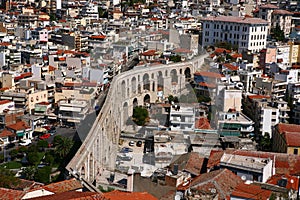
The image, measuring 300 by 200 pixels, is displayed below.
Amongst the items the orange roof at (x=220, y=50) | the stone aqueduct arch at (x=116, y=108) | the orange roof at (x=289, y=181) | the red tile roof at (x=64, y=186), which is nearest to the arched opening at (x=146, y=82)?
the stone aqueduct arch at (x=116, y=108)

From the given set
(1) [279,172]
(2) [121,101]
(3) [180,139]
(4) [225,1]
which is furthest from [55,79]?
(4) [225,1]

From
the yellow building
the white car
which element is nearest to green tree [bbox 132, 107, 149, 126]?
the white car

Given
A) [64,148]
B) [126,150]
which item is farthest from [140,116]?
[64,148]

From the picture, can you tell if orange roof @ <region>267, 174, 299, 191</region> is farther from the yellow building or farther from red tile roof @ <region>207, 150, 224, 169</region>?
the yellow building

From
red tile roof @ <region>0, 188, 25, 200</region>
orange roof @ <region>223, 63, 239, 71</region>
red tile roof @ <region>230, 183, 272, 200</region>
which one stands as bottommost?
red tile roof @ <region>230, 183, 272, 200</region>

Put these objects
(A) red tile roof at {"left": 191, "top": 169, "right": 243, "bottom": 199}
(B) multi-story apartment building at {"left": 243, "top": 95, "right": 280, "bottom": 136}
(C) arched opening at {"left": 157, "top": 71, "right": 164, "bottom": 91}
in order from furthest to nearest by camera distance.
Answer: (C) arched opening at {"left": 157, "top": 71, "right": 164, "bottom": 91}
(B) multi-story apartment building at {"left": 243, "top": 95, "right": 280, "bottom": 136}
(A) red tile roof at {"left": 191, "top": 169, "right": 243, "bottom": 199}

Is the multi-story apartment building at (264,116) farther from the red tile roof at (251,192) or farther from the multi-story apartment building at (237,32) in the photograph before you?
the multi-story apartment building at (237,32)

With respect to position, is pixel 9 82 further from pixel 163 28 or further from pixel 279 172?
pixel 163 28

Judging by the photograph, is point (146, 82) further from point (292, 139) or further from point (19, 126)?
point (292, 139)
